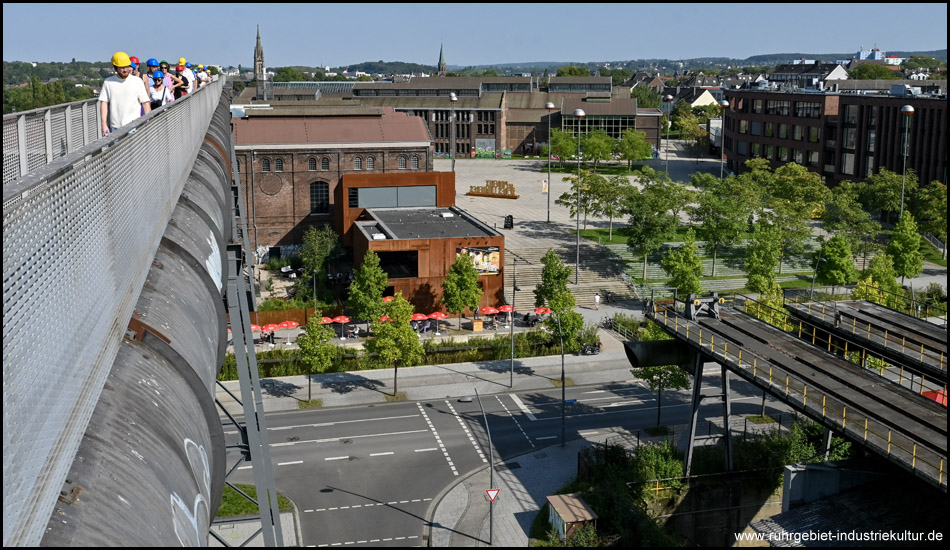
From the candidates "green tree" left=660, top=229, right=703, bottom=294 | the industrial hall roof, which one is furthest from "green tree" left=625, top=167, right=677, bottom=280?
the industrial hall roof

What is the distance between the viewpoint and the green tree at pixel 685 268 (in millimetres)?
45781

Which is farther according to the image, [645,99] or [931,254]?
[645,99]

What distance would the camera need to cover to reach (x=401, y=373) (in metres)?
41.0

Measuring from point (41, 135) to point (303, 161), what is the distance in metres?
54.2

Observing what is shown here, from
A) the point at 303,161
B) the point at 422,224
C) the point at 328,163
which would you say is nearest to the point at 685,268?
the point at 422,224

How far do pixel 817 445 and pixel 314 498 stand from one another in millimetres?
15986

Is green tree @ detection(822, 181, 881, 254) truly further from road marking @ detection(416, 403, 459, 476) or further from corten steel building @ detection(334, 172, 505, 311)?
road marking @ detection(416, 403, 459, 476)

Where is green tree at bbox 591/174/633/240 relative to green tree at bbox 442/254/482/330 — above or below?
above

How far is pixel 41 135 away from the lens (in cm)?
925

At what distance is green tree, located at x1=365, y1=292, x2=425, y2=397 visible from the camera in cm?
3831

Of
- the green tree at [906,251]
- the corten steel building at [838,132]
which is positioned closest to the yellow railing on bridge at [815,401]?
the green tree at [906,251]

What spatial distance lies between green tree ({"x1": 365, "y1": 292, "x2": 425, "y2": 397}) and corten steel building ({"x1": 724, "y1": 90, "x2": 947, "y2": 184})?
39992mm

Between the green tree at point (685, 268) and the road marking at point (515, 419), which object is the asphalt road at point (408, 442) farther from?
the green tree at point (685, 268)

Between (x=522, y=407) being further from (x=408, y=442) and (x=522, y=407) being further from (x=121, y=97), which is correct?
(x=121, y=97)
